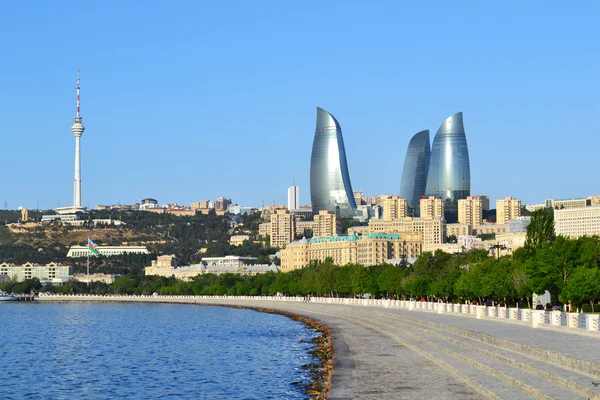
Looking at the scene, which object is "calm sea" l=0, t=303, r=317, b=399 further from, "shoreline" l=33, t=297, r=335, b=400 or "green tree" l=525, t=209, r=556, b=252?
"green tree" l=525, t=209, r=556, b=252

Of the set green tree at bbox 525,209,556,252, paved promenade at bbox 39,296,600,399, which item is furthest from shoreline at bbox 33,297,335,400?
green tree at bbox 525,209,556,252

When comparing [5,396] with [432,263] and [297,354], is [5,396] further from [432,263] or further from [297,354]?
[432,263]

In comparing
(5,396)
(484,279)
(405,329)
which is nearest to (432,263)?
(484,279)

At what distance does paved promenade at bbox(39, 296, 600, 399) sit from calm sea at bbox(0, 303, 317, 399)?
267 cm

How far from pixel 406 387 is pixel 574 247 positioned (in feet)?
138

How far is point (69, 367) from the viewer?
143ft

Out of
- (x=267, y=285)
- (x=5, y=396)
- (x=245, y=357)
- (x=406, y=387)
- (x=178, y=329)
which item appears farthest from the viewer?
(x=267, y=285)

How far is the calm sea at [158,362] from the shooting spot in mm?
34500

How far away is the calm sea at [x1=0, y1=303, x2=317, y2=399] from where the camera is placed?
113 ft

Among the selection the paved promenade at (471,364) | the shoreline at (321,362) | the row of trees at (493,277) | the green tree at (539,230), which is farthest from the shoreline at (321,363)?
the green tree at (539,230)

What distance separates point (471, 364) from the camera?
102 feet

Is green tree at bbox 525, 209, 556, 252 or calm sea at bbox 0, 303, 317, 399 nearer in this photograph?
calm sea at bbox 0, 303, 317, 399

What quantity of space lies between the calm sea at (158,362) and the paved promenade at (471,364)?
8.76 feet

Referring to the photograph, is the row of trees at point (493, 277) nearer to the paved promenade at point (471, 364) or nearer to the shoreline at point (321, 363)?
the shoreline at point (321, 363)
